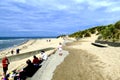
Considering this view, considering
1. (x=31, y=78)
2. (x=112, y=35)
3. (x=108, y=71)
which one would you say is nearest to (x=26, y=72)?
(x=31, y=78)

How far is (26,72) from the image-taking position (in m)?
15.8

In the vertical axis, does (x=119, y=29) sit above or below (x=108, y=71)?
above

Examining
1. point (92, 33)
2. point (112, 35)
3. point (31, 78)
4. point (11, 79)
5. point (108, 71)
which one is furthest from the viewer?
point (92, 33)

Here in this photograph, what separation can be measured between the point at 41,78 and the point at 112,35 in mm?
33478

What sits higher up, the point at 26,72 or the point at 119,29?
the point at 119,29

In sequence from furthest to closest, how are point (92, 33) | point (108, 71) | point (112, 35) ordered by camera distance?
point (92, 33) < point (112, 35) < point (108, 71)

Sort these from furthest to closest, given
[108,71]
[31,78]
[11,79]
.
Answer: [108,71] → [31,78] → [11,79]

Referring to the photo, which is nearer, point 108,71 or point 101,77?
point 101,77

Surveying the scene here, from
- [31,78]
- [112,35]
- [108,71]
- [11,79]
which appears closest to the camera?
[11,79]

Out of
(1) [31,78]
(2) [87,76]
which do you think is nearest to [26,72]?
(1) [31,78]

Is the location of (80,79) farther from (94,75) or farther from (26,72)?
(26,72)

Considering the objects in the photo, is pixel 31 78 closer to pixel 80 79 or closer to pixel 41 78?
pixel 41 78

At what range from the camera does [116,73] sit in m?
15.8

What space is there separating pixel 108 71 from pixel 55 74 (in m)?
3.86
